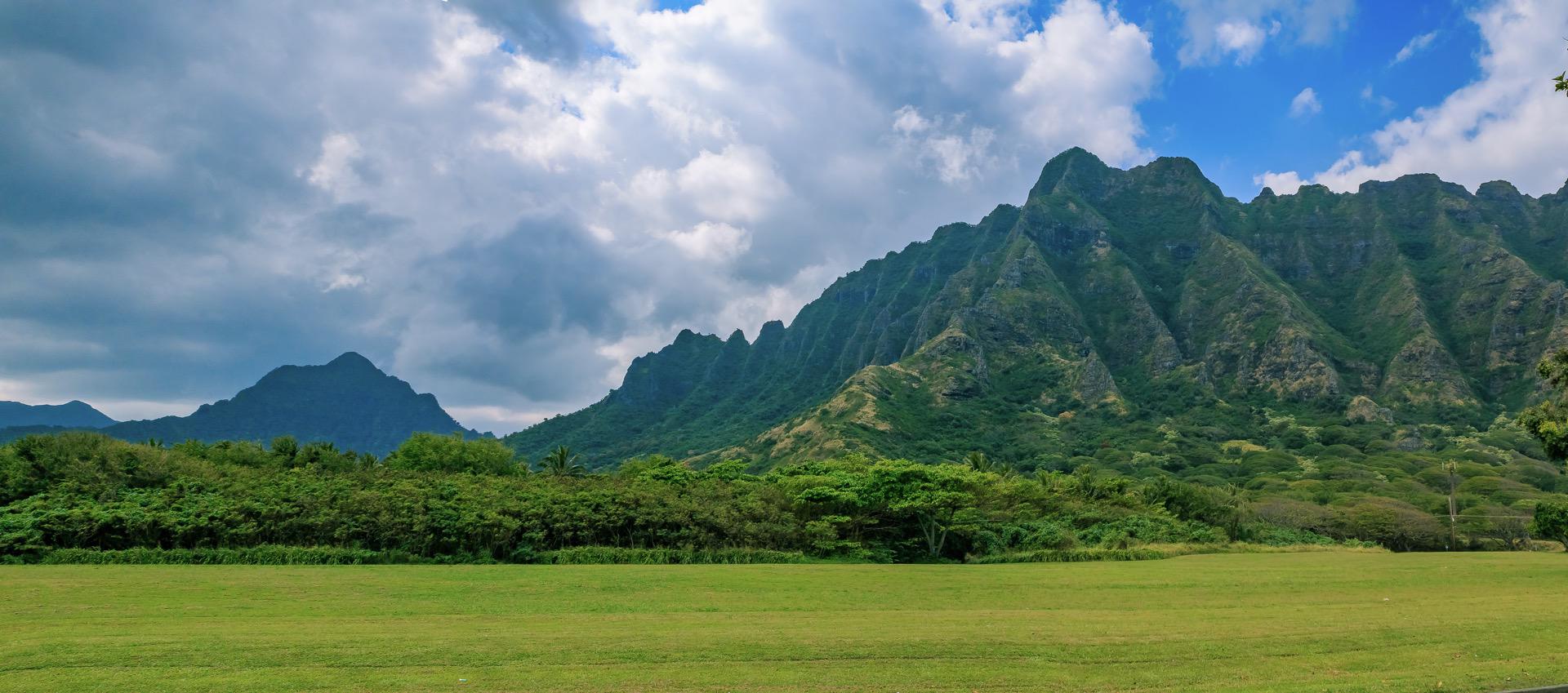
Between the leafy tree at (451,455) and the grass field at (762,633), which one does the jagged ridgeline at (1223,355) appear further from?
the grass field at (762,633)

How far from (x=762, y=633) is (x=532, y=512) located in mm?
23027

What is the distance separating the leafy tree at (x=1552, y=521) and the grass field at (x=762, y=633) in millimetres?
36677

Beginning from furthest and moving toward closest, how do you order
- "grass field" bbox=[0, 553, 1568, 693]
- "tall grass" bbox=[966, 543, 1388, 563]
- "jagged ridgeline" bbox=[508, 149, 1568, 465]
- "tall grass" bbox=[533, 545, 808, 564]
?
"jagged ridgeline" bbox=[508, 149, 1568, 465] → "tall grass" bbox=[966, 543, 1388, 563] → "tall grass" bbox=[533, 545, 808, 564] → "grass field" bbox=[0, 553, 1568, 693]

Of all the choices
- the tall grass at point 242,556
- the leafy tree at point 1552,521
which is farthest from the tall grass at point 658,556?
the leafy tree at point 1552,521

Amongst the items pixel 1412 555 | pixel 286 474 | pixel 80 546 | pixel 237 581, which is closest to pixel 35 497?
pixel 80 546

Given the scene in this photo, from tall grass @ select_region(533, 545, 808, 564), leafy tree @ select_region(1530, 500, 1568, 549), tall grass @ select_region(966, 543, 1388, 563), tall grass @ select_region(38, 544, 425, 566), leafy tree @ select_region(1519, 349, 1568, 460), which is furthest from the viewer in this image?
leafy tree @ select_region(1530, 500, 1568, 549)

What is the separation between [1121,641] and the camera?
13883 mm

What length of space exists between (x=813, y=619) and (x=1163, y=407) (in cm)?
16409

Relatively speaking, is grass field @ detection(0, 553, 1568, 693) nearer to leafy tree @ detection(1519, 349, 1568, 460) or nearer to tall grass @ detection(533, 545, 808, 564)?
leafy tree @ detection(1519, 349, 1568, 460)

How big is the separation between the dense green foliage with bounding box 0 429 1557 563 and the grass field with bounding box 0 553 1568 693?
247 inches

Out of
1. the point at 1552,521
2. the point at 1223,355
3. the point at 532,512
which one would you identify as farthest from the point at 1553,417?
the point at 1223,355

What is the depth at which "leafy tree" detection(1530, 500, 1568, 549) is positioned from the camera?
50594 mm

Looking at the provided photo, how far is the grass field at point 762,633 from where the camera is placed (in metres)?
11.1

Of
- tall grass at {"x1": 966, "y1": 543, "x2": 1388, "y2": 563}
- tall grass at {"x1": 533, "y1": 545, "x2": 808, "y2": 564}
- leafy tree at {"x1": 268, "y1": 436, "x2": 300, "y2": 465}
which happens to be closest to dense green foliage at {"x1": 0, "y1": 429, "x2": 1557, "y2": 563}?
Result: tall grass at {"x1": 533, "y1": 545, "x2": 808, "y2": 564}
